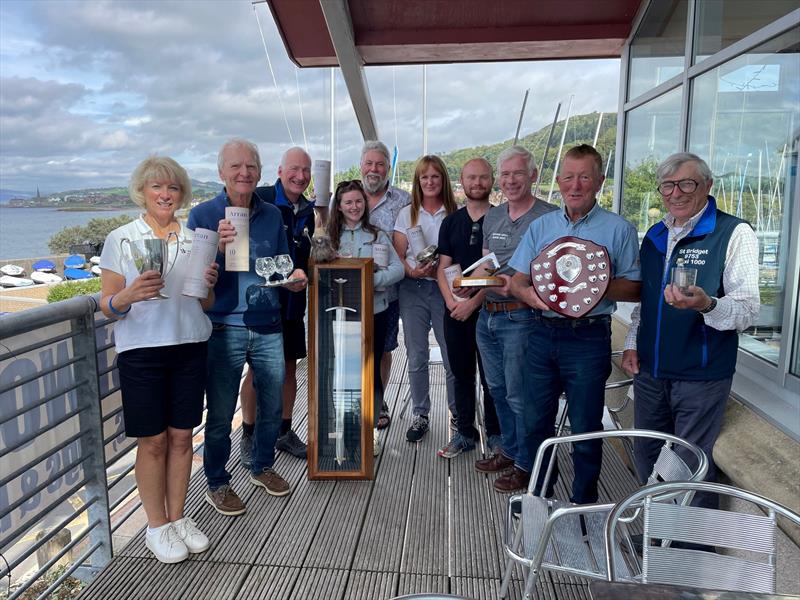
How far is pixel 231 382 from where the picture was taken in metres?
2.72

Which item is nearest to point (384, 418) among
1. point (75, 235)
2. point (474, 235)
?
point (474, 235)

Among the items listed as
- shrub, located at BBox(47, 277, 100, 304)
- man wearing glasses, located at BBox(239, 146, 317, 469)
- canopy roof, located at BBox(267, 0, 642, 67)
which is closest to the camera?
man wearing glasses, located at BBox(239, 146, 317, 469)

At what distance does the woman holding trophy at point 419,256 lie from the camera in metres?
3.34

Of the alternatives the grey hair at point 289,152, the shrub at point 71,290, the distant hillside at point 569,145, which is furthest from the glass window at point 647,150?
the shrub at point 71,290

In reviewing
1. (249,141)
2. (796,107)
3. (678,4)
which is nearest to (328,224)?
(249,141)

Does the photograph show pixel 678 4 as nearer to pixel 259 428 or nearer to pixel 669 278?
pixel 669 278

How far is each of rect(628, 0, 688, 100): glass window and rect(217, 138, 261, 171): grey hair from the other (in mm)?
2907

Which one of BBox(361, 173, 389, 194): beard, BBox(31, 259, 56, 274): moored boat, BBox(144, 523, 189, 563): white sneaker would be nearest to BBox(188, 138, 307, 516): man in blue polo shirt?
BBox(144, 523, 189, 563): white sneaker

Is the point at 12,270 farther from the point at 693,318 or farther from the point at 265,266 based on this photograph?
the point at 693,318

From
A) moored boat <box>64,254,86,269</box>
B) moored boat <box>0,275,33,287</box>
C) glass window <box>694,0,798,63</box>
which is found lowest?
moored boat <box>0,275,33,287</box>

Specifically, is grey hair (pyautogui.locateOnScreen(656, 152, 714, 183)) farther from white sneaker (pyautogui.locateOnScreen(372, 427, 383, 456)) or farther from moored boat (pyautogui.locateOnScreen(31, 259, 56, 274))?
moored boat (pyautogui.locateOnScreen(31, 259, 56, 274))

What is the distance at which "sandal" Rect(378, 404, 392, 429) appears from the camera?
400 centimetres

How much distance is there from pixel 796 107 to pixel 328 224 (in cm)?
223

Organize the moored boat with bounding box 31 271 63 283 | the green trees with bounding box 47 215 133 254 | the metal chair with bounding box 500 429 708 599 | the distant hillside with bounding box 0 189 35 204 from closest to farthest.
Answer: the metal chair with bounding box 500 429 708 599
the moored boat with bounding box 31 271 63 283
the green trees with bounding box 47 215 133 254
the distant hillside with bounding box 0 189 35 204
